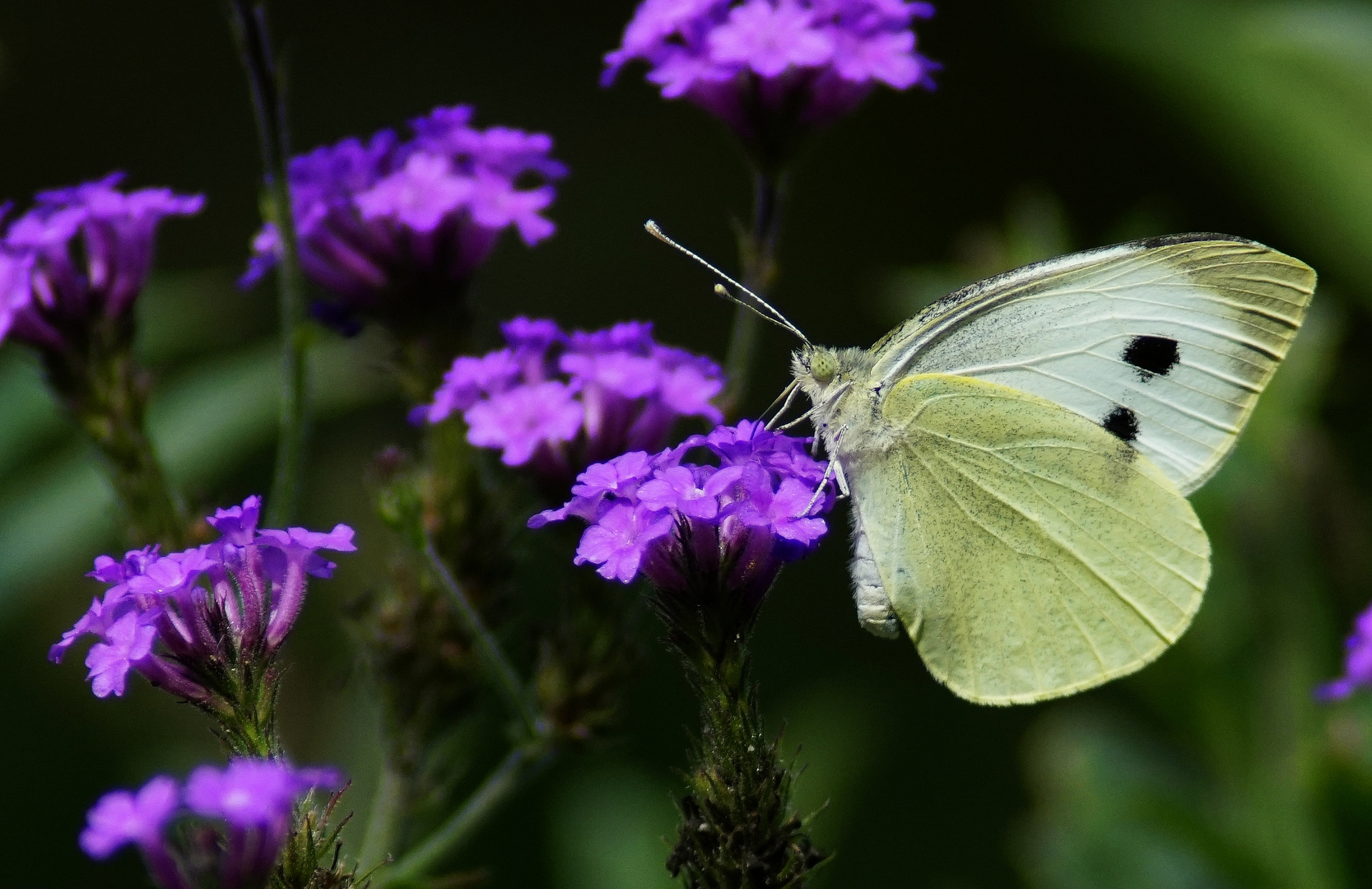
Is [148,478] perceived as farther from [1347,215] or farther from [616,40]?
[616,40]

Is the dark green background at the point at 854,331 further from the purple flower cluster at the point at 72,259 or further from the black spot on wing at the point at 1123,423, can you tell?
the black spot on wing at the point at 1123,423

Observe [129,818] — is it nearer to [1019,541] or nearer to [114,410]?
[114,410]

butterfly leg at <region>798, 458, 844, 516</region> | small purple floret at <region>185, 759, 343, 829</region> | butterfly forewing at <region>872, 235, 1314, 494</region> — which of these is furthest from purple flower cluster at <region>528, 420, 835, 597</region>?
butterfly forewing at <region>872, 235, 1314, 494</region>

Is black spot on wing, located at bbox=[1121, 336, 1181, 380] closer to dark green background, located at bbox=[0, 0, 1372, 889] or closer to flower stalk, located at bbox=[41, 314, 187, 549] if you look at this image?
dark green background, located at bbox=[0, 0, 1372, 889]

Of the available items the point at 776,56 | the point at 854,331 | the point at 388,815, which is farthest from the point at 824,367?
the point at 854,331

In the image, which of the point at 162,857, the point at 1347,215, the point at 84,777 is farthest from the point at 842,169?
the point at 162,857
